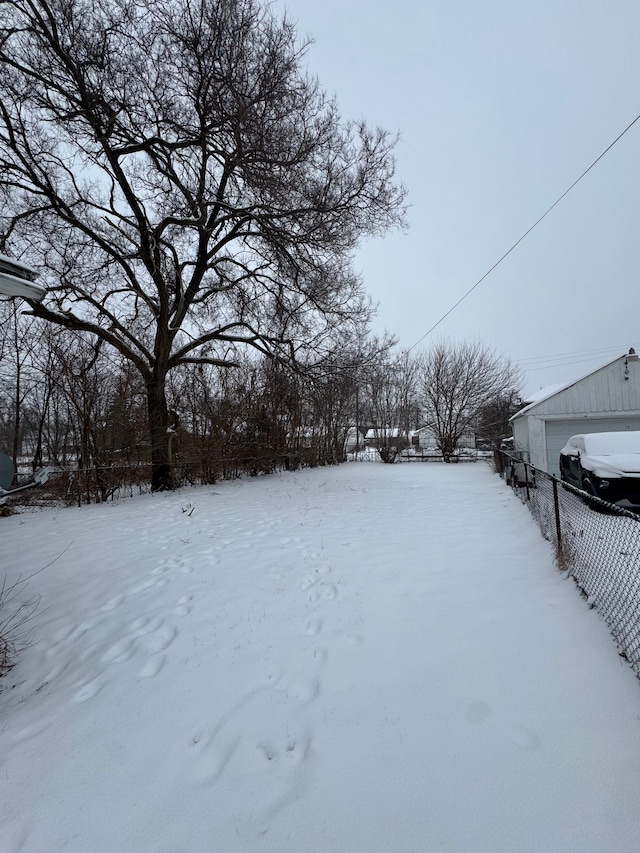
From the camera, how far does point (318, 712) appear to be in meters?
1.96

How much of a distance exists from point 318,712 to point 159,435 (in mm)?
8219

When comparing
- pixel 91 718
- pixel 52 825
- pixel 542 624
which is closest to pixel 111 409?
pixel 91 718

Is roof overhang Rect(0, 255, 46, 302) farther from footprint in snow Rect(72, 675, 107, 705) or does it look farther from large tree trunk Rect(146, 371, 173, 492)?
large tree trunk Rect(146, 371, 173, 492)

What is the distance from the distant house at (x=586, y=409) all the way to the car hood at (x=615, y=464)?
4.66m

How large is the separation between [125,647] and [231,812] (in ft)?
4.92

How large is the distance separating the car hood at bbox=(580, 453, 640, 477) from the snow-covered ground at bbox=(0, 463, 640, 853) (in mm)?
3468

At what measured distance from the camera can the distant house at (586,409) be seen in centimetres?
1155

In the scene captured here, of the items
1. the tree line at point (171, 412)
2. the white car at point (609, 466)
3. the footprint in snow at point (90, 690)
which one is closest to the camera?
the footprint in snow at point (90, 690)

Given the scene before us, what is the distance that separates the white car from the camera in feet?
20.0

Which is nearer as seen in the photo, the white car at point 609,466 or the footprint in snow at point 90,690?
the footprint in snow at point 90,690

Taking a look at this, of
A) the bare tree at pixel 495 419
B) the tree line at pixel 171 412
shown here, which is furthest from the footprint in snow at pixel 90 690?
the bare tree at pixel 495 419

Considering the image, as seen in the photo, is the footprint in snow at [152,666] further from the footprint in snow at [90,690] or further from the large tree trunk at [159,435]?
the large tree trunk at [159,435]

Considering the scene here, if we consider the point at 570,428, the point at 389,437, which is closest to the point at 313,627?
the point at 570,428

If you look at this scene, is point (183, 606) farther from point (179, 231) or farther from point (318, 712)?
point (179, 231)
